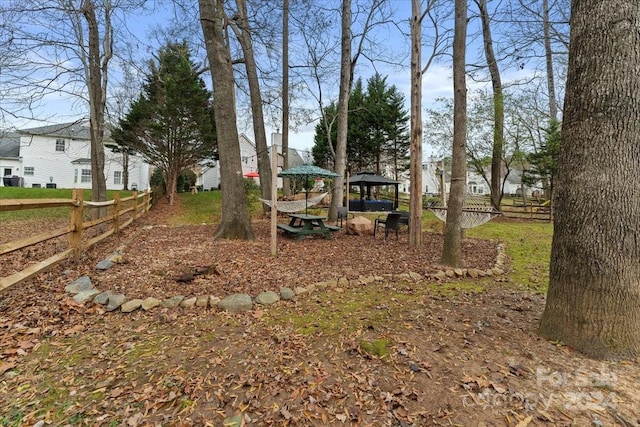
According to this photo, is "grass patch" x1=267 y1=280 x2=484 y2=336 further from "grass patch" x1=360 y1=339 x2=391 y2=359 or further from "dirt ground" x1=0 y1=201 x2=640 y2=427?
"grass patch" x1=360 y1=339 x2=391 y2=359

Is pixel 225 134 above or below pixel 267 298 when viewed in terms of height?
above

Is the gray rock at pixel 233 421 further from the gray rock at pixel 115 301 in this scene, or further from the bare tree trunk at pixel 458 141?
the bare tree trunk at pixel 458 141

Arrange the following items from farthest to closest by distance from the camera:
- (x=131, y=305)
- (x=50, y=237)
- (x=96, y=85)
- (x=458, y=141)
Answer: (x=96, y=85), (x=458, y=141), (x=50, y=237), (x=131, y=305)

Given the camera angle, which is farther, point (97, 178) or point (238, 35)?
point (238, 35)

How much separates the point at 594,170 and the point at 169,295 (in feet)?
12.8

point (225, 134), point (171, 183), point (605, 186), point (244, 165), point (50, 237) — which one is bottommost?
point (50, 237)

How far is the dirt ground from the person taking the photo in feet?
5.65

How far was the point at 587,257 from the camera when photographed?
2.15 m

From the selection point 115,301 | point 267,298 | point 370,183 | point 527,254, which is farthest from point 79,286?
point 370,183

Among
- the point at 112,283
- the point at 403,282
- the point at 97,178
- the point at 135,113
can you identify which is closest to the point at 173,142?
the point at 135,113

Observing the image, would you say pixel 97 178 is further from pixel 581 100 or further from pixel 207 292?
pixel 581 100

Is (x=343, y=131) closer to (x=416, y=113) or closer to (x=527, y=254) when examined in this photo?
(x=416, y=113)

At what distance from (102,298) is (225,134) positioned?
13.9ft

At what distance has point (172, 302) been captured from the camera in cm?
320
